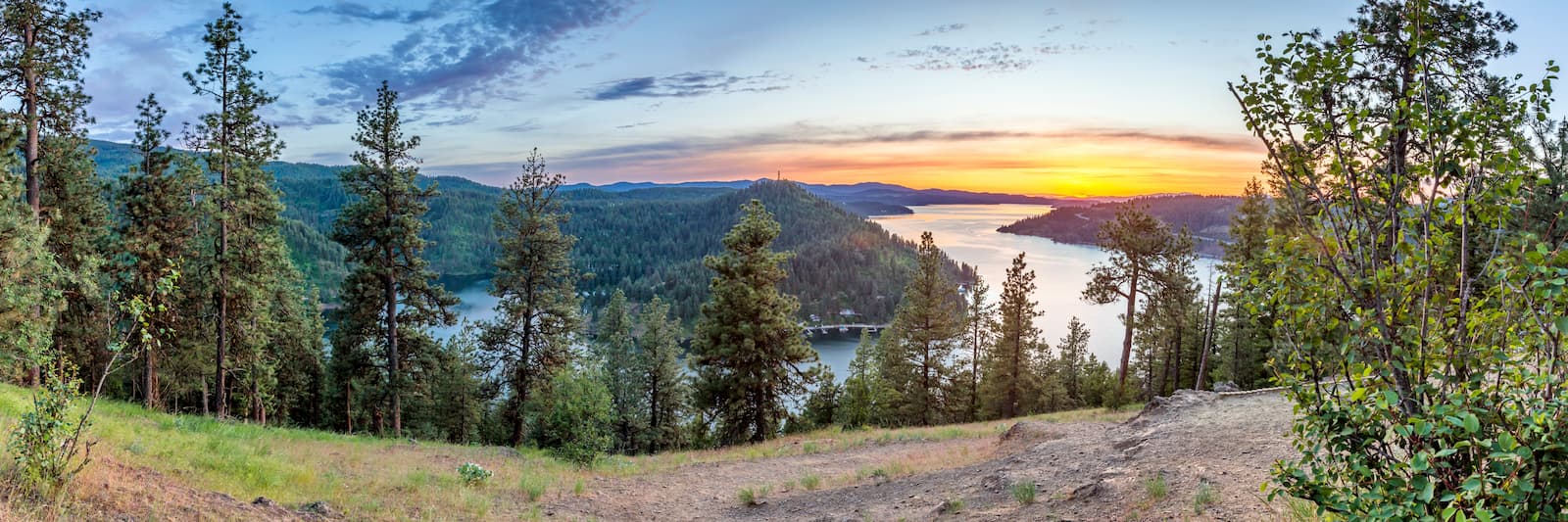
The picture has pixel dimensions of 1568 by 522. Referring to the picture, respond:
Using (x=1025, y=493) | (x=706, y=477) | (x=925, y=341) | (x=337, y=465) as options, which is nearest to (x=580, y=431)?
(x=706, y=477)

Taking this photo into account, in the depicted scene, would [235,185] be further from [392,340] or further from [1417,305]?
[1417,305]

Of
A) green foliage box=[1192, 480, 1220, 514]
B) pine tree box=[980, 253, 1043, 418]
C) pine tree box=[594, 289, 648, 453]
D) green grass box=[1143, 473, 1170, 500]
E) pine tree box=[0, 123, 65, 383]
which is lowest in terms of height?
pine tree box=[594, 289, 648, 453]

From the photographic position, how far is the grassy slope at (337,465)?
30.8 ft

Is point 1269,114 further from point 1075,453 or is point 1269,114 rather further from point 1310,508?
point 1075,453

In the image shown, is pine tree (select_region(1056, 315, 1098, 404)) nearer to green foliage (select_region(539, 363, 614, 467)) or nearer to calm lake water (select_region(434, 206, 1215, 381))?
calm lake water (select_region(434, 206, 1215, 381))

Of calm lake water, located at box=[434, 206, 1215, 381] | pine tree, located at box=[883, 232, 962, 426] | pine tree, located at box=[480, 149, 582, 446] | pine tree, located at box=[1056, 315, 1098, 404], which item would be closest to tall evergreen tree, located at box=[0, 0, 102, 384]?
pine tree, located at box=[480, 149, 582, 446]

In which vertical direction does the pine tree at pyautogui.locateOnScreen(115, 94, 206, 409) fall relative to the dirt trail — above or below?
above

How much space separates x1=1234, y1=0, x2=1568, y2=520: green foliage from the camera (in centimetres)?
256

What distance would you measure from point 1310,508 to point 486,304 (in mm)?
135561

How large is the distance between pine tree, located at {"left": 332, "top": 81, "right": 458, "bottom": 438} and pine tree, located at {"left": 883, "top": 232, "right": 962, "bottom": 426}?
68.1 ft

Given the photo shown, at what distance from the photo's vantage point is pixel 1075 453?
459 inches

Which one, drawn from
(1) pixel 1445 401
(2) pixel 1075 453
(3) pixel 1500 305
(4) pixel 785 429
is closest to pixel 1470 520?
(1) pixel 1445 401

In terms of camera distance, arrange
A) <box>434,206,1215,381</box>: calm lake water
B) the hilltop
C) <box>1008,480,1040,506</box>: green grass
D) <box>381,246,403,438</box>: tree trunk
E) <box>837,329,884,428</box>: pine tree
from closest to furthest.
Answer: the hilltop
<box>1008,480,1040,506</box>: green grass
<box>381,246,403,438</box>: tree trunk
<box>837,329,884,428</box>: pine tree
<box>434,206,1215,381</box>: calm lake water

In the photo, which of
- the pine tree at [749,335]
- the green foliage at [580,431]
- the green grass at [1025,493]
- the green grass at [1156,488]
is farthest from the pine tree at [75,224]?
the green grass at [1156,488]
